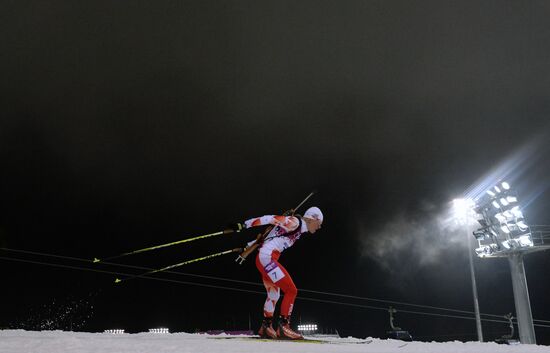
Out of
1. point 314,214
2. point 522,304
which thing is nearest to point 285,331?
point 314,214

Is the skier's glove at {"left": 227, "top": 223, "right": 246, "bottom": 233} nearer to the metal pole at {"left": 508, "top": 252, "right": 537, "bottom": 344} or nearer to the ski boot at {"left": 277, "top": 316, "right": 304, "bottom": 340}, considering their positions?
the ski boot at {"left": 277, "top": 316, "right": 304, "bottom": 340}

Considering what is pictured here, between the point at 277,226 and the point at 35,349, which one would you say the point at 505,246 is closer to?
the point at 277,226

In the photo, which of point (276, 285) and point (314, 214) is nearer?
point (276, 285)

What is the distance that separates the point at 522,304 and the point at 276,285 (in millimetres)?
18059

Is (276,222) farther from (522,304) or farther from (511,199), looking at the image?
(522,304)

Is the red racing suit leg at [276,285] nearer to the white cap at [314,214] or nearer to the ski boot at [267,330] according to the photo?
the ski boot at [267,330]

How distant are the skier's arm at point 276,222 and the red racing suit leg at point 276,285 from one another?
0.55 metres

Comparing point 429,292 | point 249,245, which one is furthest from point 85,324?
point 249,245

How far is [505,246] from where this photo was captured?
2227 cm

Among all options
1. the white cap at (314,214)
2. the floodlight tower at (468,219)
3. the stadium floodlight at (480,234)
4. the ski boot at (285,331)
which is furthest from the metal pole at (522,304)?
the ski boot at (285,331)

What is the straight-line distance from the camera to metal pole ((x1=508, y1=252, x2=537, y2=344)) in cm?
2188

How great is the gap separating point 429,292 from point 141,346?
209ft

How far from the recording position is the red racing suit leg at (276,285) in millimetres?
8742

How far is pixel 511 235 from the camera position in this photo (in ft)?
72.1
